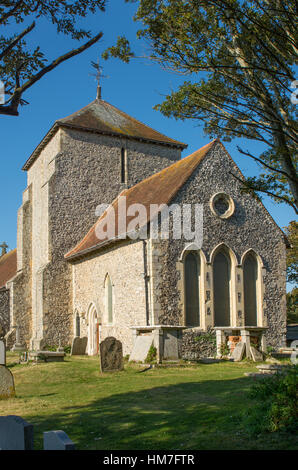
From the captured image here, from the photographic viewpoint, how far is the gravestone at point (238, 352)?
51.1 feet

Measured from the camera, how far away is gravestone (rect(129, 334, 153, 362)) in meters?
14.8

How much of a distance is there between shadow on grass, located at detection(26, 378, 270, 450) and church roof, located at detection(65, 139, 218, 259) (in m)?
9.12

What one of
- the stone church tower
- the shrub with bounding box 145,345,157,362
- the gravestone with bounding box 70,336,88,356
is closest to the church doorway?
the gravestone with bounding box 70,336,88,356

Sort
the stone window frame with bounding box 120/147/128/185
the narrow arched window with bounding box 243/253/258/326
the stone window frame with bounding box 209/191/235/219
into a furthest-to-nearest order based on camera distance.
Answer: the stone window frame with bounding box 120/147/128/185 → the narrow arched window with bounding box 243/253/258/326 → the stone window frame with bounding box 209/191/235/219

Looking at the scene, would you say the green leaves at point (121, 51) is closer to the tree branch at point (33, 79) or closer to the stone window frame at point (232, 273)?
the tree branch at point (33, 79)

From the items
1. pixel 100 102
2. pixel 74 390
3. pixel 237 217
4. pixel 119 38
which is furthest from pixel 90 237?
pixel 119 38

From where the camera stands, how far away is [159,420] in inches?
283

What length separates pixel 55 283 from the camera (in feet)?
78.0

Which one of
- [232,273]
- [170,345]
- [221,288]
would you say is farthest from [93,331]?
[170,345]

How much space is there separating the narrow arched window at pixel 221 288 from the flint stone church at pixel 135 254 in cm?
4

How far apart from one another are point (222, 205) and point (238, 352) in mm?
6219

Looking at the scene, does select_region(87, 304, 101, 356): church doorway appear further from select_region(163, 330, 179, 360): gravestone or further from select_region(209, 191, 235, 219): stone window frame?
select_region(209, 191, 235, 219): stone window frame

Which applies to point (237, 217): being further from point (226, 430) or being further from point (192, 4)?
point (226, 430)

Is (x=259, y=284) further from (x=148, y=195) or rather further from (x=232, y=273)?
(x=148, y=195)
